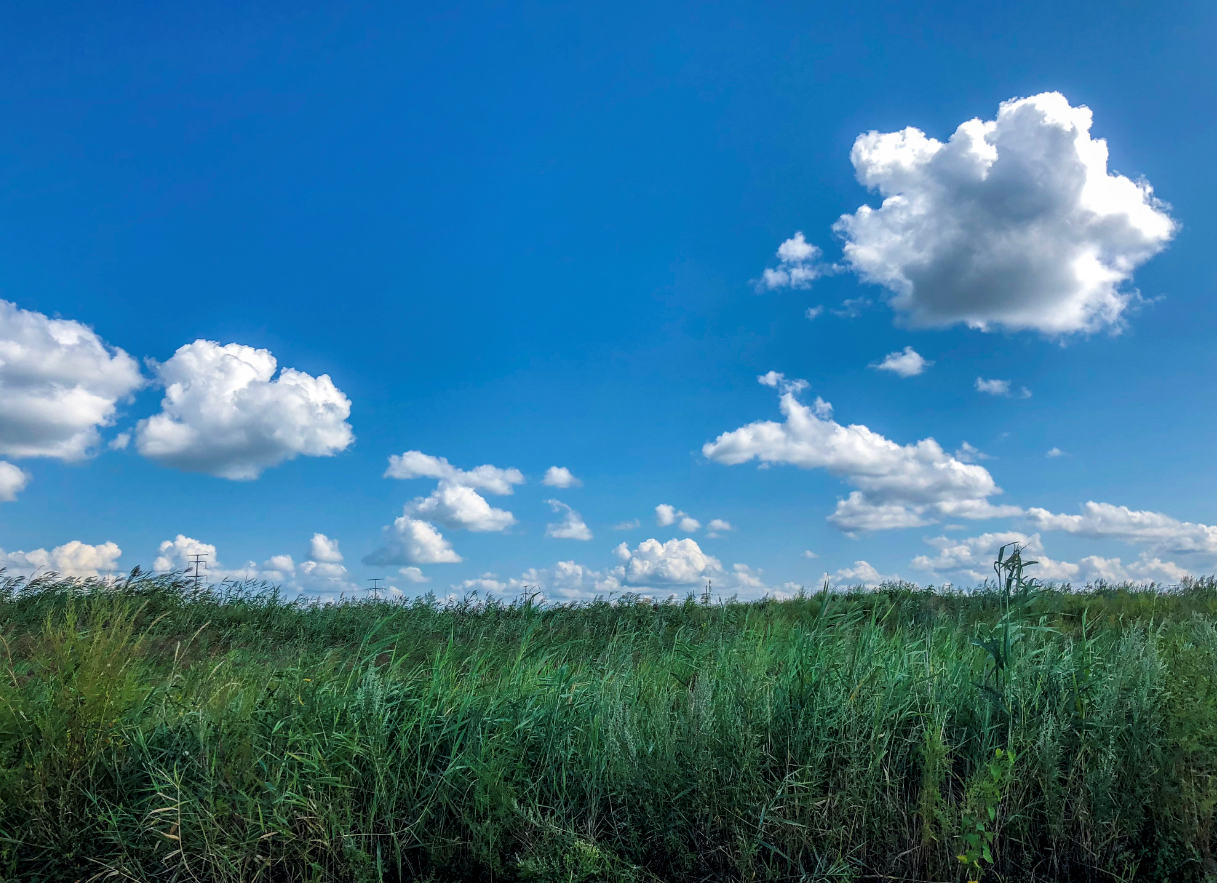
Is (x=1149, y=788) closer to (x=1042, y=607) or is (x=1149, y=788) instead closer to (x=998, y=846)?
(x=998, y=846)

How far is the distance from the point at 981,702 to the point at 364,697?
3.79 metres

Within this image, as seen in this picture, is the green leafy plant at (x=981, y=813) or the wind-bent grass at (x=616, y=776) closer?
the green leafy plant at (x=981, y=813)

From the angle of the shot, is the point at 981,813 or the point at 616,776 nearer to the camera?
the point at 981,813

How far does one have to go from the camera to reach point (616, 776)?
4.41m

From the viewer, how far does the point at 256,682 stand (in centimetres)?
542

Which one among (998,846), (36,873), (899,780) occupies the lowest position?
(36,873)

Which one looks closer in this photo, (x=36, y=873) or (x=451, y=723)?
(x=36, y=873)

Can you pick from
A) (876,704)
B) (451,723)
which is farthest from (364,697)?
(876,704)

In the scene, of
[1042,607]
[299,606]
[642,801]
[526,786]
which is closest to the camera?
[642,801]

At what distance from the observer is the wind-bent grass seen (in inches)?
160

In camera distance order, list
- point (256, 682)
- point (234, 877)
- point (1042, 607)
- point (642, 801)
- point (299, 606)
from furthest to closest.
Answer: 1. point (299, 606)
2. point (1042, 607)
3. point (256, 682)
4. point (642, 801)
5. point (234, 877)

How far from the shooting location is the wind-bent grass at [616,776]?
4.06 metres

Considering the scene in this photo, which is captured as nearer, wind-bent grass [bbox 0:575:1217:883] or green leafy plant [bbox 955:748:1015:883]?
green leafy plant [bbox 955:748:1015:883]

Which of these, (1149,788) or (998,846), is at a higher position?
(1149,788)
